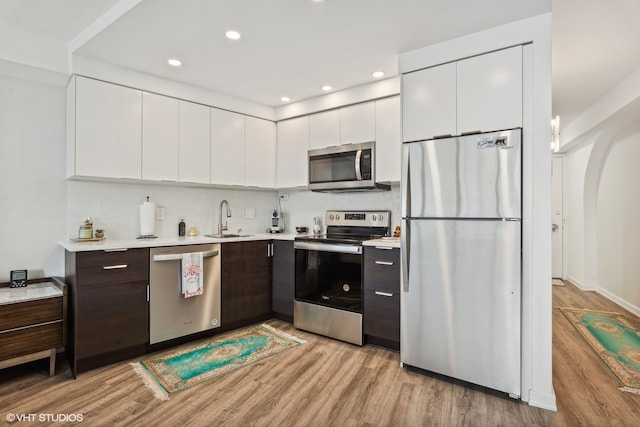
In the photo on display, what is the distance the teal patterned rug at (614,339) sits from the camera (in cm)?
251

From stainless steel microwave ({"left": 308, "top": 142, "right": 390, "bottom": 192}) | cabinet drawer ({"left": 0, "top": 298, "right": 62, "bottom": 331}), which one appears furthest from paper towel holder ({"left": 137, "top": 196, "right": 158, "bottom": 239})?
stainless steel microwave ({"left": 308, "top": 142, "right": 390, "bottom": 192})

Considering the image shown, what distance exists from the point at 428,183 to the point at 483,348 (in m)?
1.12

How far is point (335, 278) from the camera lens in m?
3.18

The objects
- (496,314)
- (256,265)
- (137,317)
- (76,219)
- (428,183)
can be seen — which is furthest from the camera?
(256,265)

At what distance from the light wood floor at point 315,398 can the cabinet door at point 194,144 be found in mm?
1682

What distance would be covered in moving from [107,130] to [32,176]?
2.34 ft

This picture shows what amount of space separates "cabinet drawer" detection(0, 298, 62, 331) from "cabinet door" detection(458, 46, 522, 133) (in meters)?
3.03

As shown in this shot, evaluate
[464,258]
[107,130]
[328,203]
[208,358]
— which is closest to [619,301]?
[464,258]

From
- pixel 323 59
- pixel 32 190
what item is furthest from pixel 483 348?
pixel 32 190

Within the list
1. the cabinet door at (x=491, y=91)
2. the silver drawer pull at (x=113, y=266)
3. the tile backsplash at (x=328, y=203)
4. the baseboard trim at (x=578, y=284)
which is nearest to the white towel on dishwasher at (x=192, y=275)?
the silver drawer pull at (x=113, y=266)

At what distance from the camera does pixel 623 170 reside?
14.3 ft

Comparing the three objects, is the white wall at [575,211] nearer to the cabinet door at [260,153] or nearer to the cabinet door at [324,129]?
the cabinet door at [324,129]

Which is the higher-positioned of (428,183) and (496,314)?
(428,183)

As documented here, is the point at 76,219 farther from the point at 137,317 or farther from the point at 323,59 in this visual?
the point at 323,59
